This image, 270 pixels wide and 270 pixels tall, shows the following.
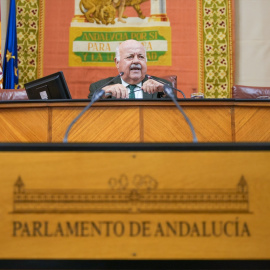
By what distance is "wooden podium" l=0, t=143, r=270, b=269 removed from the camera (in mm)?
1140

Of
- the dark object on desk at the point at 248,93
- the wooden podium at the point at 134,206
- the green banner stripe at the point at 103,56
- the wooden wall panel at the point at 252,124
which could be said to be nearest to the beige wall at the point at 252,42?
the green banner stripe at the point at 103,56

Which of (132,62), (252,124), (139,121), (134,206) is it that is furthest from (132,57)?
(134,206)

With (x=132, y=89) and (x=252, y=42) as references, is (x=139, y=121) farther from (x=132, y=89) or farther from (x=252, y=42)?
(x=252, y=42)

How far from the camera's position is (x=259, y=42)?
512cm

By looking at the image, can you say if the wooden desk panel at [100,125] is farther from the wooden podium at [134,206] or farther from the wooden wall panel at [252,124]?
the wooden podium at [134,206]

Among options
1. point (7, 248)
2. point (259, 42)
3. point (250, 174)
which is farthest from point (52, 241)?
point (259, 42)

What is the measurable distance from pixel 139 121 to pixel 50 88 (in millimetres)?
667

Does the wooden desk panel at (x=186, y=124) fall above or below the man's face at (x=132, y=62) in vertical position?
below

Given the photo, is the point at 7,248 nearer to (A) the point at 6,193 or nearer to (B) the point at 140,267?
(A) the point at 6,193

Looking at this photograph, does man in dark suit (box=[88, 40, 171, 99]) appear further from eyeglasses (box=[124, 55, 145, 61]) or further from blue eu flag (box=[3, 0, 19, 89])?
blue eu flag (box=[3, 0, 19, 89])

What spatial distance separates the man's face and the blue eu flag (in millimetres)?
1641

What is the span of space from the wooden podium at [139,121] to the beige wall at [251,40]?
269 cm

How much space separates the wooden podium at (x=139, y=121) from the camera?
2420 millimetres

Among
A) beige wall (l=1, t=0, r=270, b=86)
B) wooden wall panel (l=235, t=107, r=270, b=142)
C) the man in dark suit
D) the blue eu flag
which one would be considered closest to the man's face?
the man in dark suit
